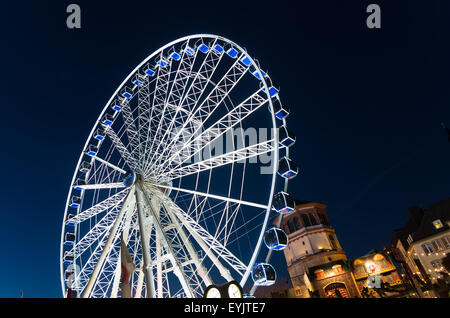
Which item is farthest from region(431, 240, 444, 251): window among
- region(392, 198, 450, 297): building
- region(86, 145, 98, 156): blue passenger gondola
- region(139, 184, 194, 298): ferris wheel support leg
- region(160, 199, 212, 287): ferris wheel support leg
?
region(86, 145, 98, 156): blue passenger gondola

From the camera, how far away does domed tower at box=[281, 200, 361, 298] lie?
123 ft

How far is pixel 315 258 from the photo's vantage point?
1567 inches

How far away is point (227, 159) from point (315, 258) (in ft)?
96.2

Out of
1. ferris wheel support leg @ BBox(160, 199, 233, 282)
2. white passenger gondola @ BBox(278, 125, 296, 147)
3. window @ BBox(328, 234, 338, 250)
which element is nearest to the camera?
ferris wheel support leg @ BBox(160, 199, 233, 282)

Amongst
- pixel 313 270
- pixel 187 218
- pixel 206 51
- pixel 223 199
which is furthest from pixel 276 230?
pixel 313 270

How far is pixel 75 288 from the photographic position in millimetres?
20625

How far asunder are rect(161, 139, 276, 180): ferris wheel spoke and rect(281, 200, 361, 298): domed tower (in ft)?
89.6

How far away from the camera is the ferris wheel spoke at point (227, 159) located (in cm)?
1508

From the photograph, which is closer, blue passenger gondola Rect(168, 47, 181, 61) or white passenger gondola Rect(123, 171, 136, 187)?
white passenger gondola Rect(123, 171, 136, 187)

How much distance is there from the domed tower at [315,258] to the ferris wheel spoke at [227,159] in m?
27.3

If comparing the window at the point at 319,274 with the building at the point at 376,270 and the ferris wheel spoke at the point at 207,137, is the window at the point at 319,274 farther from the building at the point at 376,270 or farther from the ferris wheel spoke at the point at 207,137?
the ferris wheel spoke at the point at 207,137

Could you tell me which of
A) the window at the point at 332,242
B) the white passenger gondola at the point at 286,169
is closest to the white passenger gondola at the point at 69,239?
the white passenger gondola at the point at 286,169

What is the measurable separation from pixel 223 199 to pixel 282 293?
1178 inches

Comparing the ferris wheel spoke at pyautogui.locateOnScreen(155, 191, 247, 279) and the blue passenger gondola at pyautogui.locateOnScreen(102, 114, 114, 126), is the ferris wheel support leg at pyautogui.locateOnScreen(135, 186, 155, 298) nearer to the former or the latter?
the ferris wheel spoke at pyautogui.locateOnScreen(155, 191, 247, 279)
